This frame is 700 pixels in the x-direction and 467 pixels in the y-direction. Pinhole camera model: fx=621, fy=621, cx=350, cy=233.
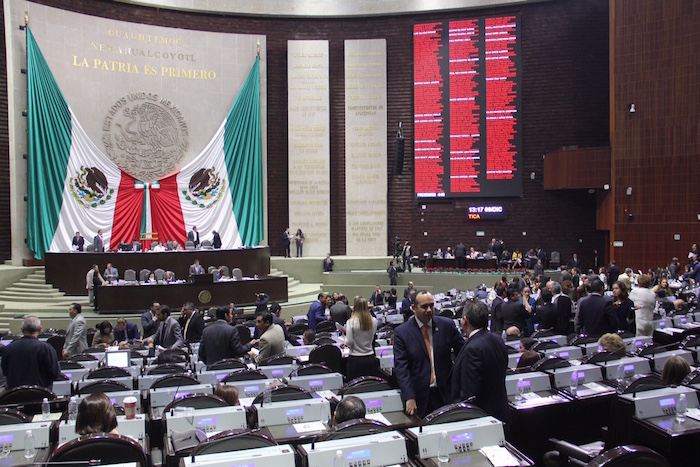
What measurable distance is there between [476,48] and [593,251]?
814 cm

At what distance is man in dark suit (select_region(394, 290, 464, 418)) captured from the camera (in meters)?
4.54

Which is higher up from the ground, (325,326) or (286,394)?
(286,394)

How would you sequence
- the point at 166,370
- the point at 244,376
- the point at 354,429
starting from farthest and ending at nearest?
the point at 166,370 < the point at 244,376 < the point at 354,429

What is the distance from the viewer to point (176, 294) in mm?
15383

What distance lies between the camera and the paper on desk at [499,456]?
11.2 ft

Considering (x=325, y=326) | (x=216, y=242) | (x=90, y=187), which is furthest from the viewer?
(x=90, y=187)

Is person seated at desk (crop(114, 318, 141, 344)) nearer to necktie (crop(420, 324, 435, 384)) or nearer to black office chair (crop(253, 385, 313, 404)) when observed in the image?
black office chair (crop(253, 385, 313, 404))

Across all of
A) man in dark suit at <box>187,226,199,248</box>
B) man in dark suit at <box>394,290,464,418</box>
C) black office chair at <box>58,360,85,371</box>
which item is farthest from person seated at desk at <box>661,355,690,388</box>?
man in dark suit at <box>187,226,199,248</box>

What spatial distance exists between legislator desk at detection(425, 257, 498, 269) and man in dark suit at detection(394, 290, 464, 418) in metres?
16.2

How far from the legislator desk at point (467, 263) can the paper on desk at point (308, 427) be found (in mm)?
16710

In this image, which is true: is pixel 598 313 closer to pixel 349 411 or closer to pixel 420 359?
pixel 420 359

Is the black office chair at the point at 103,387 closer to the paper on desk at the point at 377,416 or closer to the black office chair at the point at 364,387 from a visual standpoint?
the black office chair at the point at 364,387

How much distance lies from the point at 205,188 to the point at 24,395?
17346 millimetres

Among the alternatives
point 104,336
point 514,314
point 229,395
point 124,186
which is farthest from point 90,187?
point 229,395
